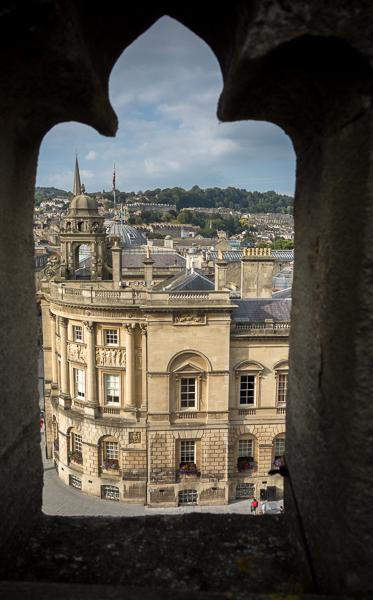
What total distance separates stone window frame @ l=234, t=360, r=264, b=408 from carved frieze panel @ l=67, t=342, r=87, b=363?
25.4 ft

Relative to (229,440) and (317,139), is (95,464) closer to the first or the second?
(229,440)

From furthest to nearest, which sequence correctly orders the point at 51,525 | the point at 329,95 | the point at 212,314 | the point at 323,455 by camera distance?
1. the point at 212,314
2. the point at 51,525
3. the point at 323,455
4. the point at 329,95

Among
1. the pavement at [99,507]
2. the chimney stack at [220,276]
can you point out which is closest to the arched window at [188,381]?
the chimney stack at [220,276]

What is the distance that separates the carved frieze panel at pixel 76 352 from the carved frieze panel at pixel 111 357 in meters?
0.79

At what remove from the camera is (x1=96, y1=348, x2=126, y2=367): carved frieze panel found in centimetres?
A: 2459

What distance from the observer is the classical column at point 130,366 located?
2412 centimetres

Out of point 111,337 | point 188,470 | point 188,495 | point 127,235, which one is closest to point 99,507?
point 188,495

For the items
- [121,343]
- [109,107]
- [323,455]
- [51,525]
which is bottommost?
[121,343]

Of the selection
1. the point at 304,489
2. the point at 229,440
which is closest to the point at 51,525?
the point at 304,489

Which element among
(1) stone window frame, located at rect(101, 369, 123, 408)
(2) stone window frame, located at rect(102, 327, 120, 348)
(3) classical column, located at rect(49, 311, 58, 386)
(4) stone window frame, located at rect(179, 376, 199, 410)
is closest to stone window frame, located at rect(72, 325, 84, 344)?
(2) stone window frame, located at rect(102, 327, 120, 348)

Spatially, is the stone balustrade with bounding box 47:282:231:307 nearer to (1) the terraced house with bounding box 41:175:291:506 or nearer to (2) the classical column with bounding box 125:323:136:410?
(1) the terraced house with bounding box 41:175:291:506

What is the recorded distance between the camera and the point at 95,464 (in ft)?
82.9

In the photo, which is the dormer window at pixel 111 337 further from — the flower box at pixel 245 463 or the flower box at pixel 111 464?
the flower box at pixel 245 463

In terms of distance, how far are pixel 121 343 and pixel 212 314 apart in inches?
190
